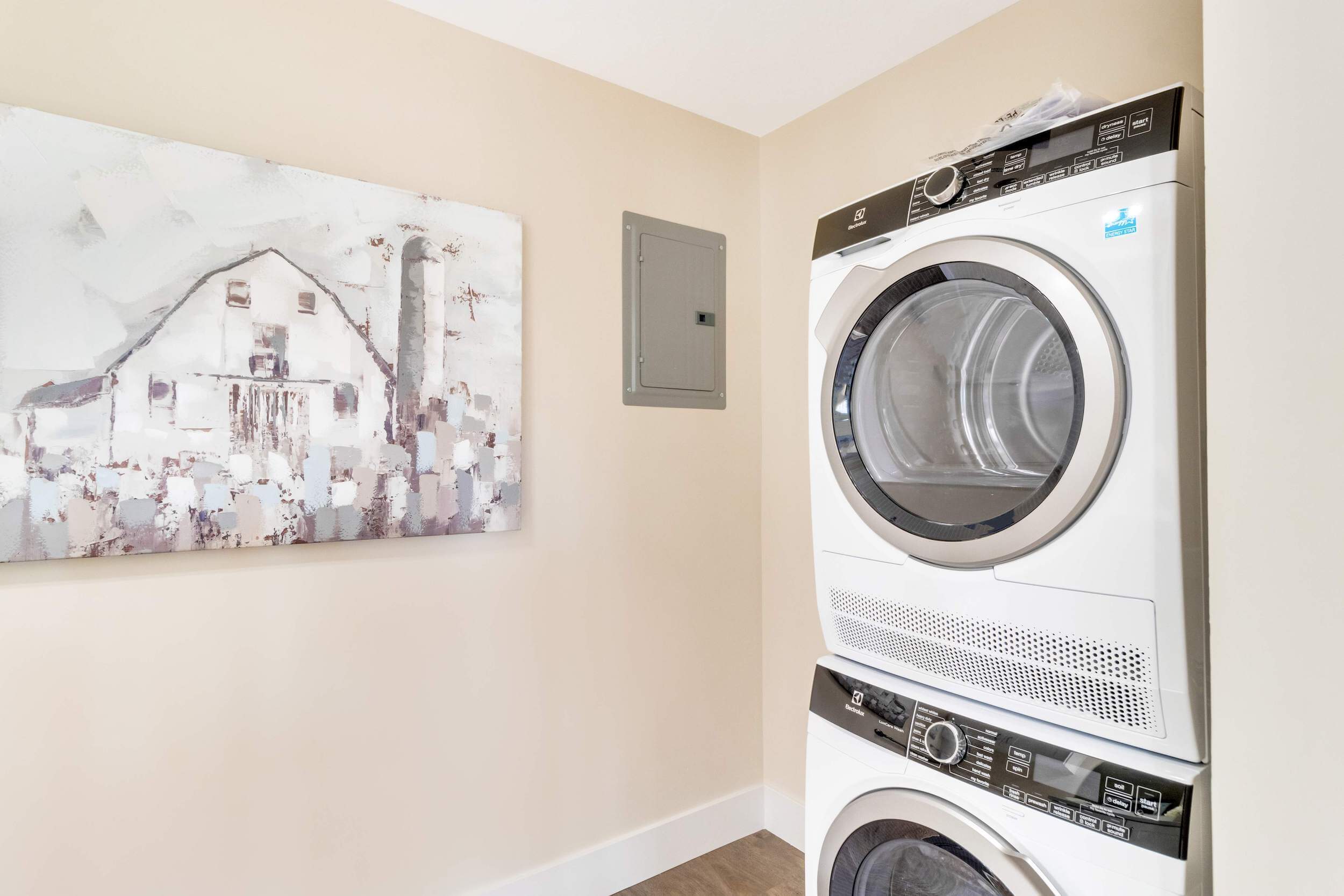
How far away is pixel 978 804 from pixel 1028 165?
3.77ft

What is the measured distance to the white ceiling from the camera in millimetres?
1833

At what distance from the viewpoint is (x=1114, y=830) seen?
106 centimetres

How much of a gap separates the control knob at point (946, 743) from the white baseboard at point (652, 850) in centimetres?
126

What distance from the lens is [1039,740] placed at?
1.18 metres

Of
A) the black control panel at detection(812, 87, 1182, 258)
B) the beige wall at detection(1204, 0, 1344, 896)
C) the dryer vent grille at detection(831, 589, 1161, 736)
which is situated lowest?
the dryer vent grille at detection(831, 589, 1161, 736)

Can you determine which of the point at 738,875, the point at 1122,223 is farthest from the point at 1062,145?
the point at 738,875

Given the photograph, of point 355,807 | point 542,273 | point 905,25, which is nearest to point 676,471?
point 542,273

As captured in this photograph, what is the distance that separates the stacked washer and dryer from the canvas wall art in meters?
0.96

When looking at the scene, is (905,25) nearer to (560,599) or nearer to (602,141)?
(602,141)

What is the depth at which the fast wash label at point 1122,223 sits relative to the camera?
3.50 feet

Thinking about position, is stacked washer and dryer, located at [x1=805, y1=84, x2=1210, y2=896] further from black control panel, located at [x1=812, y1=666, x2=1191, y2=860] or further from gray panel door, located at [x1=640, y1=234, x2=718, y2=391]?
gray panel door, located at [x1=640, y1=234, x2=718, y2=391]

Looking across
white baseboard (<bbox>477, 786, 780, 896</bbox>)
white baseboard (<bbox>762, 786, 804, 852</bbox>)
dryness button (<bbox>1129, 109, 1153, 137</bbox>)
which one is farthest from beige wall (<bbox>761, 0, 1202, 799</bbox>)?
dryness button (<bbox>1129, 109, 1153, 137</bbox>)

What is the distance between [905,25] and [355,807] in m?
2.57

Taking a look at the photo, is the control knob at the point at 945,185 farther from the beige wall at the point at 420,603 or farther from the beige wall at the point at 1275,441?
the beige wall at the point at 420,603
